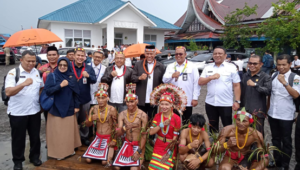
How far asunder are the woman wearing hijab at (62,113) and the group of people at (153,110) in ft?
0.06

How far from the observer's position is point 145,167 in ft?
13.2

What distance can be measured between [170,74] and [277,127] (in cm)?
206

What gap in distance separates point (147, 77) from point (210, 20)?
906 inches


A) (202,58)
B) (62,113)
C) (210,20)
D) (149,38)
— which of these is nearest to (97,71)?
(62,113)

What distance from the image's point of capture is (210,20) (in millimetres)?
25531

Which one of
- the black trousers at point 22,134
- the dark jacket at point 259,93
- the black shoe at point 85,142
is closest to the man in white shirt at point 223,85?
the dark jacket at point 259,93

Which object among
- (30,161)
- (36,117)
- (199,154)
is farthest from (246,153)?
(30,161)

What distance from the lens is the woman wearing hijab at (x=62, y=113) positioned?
13.1ft

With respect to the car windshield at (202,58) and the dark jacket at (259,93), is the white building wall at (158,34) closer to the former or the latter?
the car windshield at (202,58)

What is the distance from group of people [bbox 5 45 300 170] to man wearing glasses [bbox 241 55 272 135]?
0.05 ft

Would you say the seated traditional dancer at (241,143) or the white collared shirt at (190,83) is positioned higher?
the white collared shirt at (190,83)

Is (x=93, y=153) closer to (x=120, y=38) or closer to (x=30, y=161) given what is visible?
(x=30, y=161)

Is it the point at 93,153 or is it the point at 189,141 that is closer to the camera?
the point at 189,141

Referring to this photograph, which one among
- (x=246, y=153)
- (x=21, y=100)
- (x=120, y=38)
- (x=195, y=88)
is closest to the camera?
(x=246, y=153)
